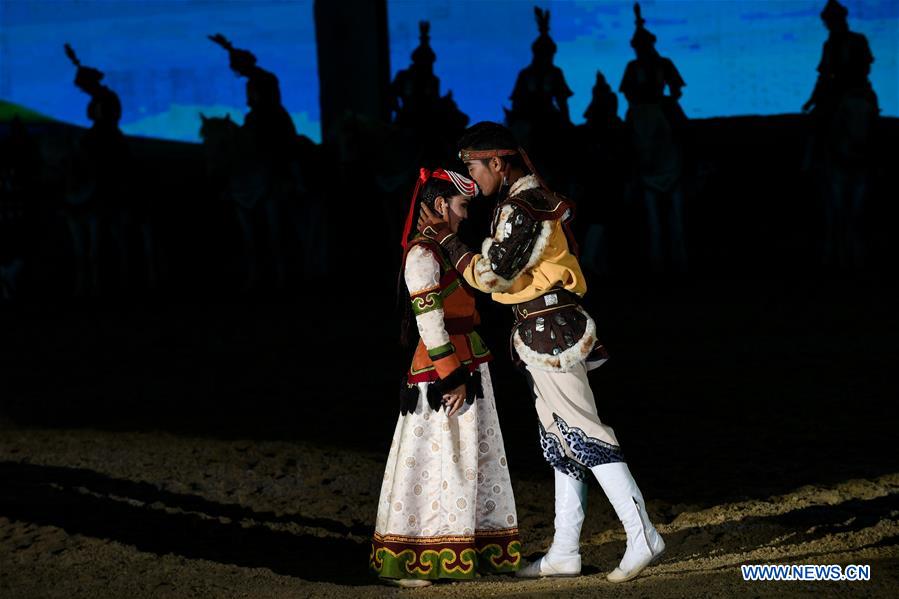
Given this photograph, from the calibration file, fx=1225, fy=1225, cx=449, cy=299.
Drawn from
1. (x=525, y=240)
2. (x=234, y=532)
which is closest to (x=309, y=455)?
(x=234, y=532)

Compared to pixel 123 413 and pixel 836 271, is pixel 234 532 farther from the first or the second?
pixel 836 271

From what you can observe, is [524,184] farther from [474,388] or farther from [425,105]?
[425,105]

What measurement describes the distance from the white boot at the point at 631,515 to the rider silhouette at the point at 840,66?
381 inches

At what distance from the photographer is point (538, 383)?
362 centimetres

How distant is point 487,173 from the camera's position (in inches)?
144

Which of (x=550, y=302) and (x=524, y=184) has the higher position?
(x=524, y=184)

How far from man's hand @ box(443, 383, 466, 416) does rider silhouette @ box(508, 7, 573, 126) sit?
9.99 metres

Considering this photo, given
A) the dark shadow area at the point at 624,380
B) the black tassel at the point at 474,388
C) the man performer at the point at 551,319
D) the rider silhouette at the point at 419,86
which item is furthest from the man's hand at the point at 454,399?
the rider silhouette at the point at 419,86

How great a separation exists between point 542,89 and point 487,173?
10.4 meters

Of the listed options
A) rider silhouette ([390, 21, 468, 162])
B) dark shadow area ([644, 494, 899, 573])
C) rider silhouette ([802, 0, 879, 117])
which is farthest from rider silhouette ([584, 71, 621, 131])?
dark shadow area ([644, 494, 899, 573])

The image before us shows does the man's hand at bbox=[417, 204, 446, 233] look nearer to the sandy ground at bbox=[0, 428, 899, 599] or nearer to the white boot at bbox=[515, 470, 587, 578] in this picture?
the white boot at bbox=[515, 470, 587, 578]

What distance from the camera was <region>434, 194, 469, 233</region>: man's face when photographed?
3688 millimetres

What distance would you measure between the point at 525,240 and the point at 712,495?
76.5 inches

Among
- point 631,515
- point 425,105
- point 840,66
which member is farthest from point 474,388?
point 425,105
